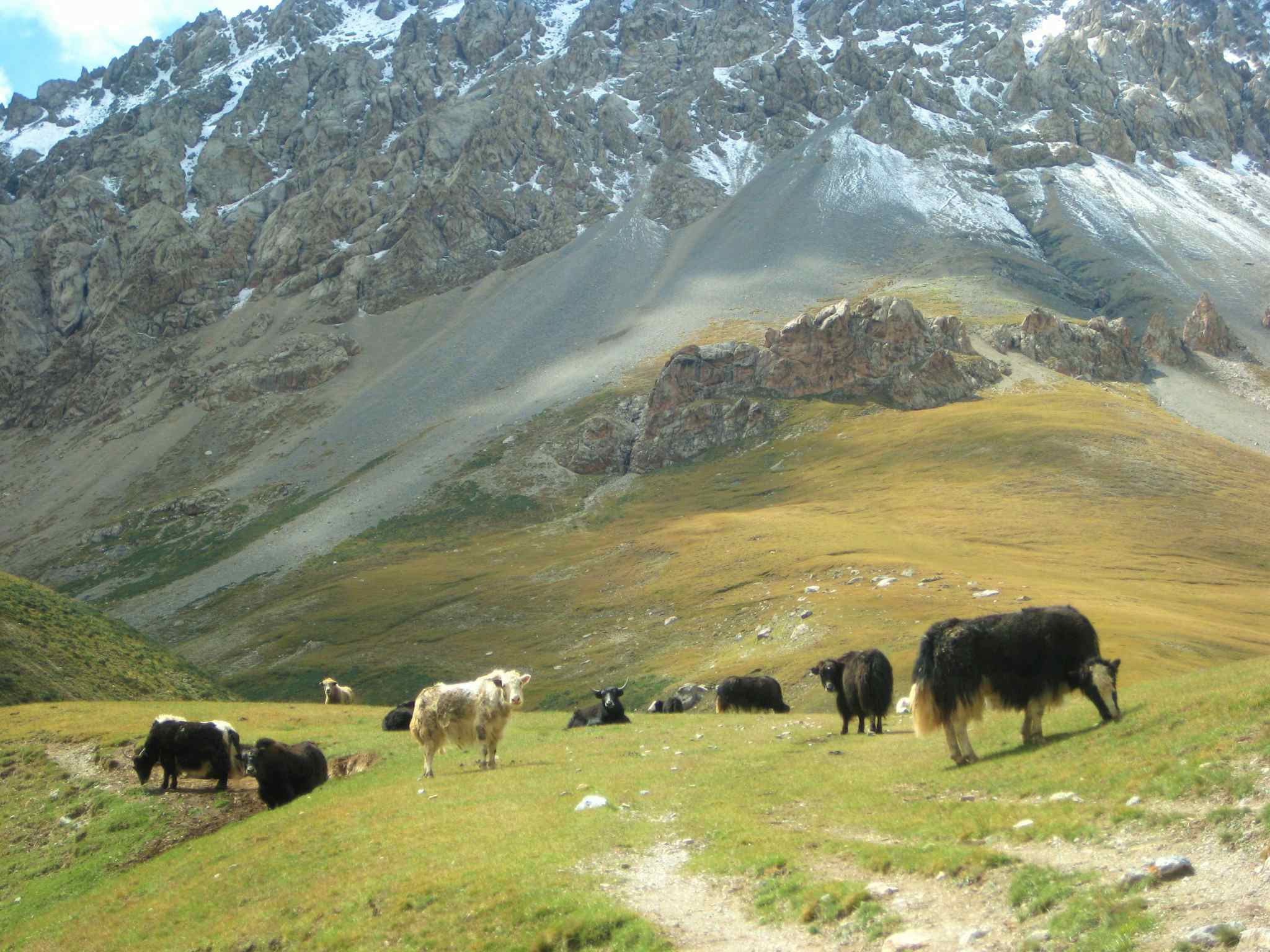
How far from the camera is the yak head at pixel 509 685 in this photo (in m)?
23.7

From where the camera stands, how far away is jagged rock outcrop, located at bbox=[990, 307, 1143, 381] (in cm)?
15275

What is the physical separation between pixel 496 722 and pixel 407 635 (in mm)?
63353

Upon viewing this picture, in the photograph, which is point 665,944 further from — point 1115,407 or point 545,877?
point 1115,407

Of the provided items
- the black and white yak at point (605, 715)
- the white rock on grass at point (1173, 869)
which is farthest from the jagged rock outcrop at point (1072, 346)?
the white rock on grass at point (1173, 869)

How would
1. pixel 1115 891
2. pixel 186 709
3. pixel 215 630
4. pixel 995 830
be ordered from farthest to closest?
pixel 215 630 < pixel 186 709 < pixel 995 830 < pixel 1115 891

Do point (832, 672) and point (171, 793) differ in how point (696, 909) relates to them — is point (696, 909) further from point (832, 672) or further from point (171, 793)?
point (171, 793)

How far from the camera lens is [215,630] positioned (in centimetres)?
10456

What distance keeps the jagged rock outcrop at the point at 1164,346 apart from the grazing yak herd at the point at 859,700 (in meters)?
160

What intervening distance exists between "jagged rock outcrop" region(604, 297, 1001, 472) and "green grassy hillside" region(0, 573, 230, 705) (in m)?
94.1

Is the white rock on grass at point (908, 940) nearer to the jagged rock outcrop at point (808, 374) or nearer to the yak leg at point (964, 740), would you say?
the yak leg at point (964, 740)

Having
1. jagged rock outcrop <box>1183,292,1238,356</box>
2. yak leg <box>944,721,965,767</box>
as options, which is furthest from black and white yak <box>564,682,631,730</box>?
jagged rock outcrop <box>1183,292,1238,356</box>

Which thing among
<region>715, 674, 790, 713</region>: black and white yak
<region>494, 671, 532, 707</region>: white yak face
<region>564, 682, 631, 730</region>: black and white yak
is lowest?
<region>715, 674, 790, 713</region>: black and white yak

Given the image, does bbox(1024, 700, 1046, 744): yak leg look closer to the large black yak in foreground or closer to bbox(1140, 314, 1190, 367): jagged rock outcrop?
the large black yak in foreground

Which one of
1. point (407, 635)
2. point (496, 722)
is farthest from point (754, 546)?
point (496, 722)
